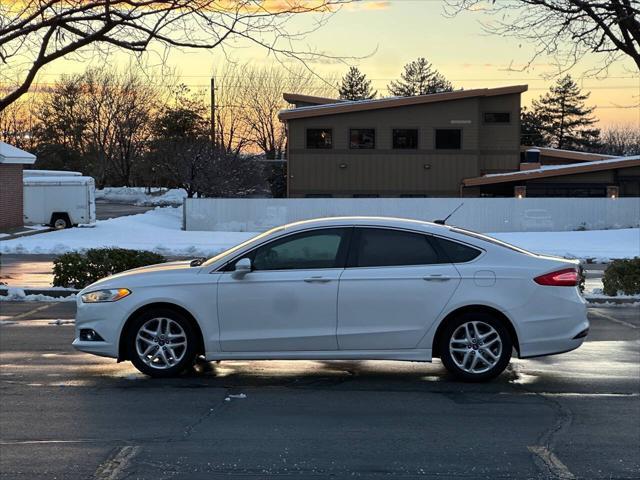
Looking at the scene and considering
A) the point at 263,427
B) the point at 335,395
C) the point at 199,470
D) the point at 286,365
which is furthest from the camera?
the point at 286,365

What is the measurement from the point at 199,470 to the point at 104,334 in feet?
10.1

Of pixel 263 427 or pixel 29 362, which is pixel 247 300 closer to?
pixel 263 427

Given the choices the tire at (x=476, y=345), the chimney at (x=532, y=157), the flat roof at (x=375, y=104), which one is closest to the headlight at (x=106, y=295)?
the tire at (x=476, y=345)

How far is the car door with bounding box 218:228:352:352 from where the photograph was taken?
8.12m

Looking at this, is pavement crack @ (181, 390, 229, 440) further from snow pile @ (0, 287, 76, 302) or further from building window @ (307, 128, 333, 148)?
building window @ (307, 128, 333, 148)

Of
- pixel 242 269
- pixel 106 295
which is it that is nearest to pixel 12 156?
pixel 106 295

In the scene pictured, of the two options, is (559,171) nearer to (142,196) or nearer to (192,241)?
(192,241)

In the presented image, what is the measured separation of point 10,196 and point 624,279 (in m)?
27.9

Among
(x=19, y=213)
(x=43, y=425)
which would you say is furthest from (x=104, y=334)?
(x=19, y=213)

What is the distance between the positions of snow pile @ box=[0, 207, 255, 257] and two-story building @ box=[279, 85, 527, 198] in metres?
7.13

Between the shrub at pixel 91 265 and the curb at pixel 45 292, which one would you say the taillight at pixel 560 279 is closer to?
the shrub at pixel 91 265

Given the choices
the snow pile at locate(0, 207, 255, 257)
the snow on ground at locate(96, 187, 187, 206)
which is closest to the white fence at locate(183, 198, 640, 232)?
the snow pile at locate(0, 207, 255, 257)

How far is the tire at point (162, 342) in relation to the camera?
826cm

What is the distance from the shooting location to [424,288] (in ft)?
26.6
